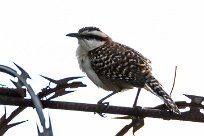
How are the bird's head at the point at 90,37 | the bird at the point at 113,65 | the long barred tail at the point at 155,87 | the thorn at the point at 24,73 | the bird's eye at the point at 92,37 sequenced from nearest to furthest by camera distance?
the thorn at the point at 24,73
the long barred tail at the point at 155,87
the bird at the point at 113,65
the bird's head at the point at 90,37
the bird's eye at the point at 92,37

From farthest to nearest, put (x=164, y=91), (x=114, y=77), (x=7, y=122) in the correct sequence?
(x=114, y=77) → (x=164, y=91) → (x=7, y=122)

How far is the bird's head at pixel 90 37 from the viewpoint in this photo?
7.60 meters

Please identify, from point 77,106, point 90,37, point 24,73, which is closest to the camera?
point 24,73

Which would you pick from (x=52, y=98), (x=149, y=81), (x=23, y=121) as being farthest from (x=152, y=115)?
(x=149, y=81)

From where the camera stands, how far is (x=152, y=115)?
2955 millimetres

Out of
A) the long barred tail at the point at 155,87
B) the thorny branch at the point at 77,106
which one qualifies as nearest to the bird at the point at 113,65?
the long barred tail at the point at 155,87

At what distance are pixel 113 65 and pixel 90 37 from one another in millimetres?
1117

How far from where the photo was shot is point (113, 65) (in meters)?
6.87

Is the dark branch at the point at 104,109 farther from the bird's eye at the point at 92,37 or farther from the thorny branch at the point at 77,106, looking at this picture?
the bird's eye at the point at 92,37

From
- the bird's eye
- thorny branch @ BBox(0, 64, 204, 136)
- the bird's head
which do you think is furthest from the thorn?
the bird's eye

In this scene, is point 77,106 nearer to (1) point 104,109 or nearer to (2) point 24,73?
(1) point 104,109

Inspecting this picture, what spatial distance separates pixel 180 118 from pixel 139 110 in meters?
0.28

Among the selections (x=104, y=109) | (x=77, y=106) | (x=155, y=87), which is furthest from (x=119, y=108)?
(x=155, y=87)

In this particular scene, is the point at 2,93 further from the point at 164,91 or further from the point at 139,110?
the point at 164,91
